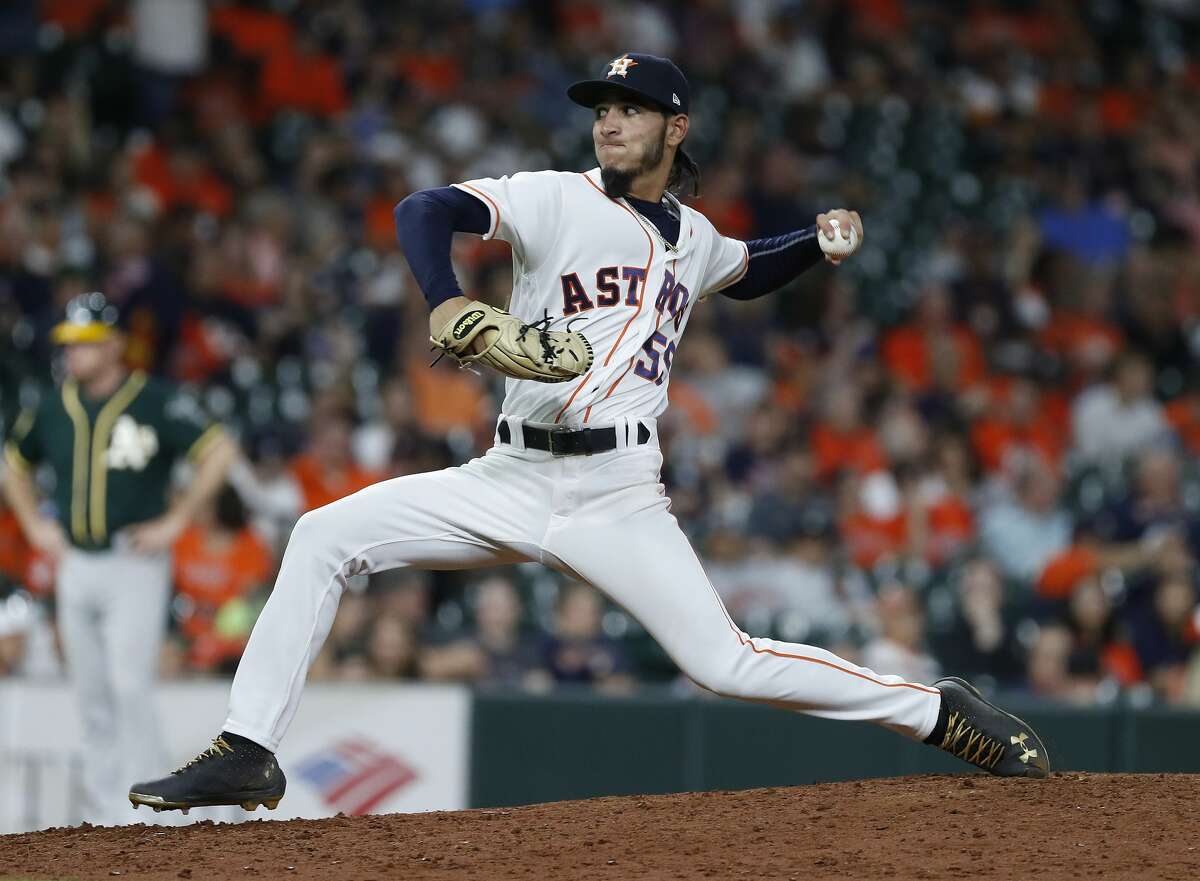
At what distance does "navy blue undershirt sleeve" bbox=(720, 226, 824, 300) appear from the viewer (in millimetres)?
4676

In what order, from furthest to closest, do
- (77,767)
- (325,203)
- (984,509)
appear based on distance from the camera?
(325,203) < (984,509) < (77,767)

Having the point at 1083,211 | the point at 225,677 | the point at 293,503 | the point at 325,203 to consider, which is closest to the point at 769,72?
the point at 1083,211

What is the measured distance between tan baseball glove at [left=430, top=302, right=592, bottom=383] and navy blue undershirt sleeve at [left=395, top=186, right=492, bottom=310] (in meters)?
0.09

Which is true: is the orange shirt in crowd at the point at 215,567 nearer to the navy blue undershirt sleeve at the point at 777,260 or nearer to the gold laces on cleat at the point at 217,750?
the navy blue undershirt sleeve at the point at 777,260

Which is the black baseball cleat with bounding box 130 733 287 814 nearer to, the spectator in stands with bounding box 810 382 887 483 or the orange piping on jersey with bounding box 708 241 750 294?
the orange piping on jersey with bounding box 708 241 750 294

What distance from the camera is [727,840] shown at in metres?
4.07

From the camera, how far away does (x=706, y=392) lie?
9.93 metres

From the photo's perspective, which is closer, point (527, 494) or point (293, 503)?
point (527, 494)

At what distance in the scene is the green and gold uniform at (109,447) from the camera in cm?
659

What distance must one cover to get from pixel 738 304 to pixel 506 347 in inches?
277

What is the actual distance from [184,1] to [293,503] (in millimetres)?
4360

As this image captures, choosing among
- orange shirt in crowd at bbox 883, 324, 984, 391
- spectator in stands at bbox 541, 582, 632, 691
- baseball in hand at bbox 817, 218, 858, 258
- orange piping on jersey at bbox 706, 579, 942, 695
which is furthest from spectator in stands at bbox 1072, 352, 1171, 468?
orange piping on jersey at bbox 706, 579, 942, 695

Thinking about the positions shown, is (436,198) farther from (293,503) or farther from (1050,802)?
(293,503)

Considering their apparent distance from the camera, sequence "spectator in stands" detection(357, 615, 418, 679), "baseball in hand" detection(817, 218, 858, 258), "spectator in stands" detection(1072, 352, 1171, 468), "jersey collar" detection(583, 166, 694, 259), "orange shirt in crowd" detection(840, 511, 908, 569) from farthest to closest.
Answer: "spectator in stands" detection(1072, 352, 1171, 468)
"orange shirt in crowd" detection(840, 511, 908, 569)
"spectator in stands" detection(357, 615, 418, 679)
"baseball in hand" detection(817, 218, 858, 258)
"jersey collar" detection(583, 166, 694, 259)
